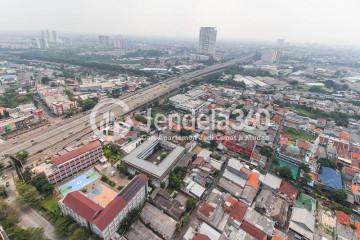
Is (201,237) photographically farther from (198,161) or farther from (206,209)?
(198,161)

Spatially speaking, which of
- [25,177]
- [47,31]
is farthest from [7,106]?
[47,31]

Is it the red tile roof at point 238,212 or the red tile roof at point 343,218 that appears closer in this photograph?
the red tile roof at point 238,212

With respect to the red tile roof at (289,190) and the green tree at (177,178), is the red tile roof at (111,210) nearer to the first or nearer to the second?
the green tree at (177,178)

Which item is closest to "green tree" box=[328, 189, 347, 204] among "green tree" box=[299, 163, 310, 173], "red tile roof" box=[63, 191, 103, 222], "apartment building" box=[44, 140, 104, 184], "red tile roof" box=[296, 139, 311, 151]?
"green tree" box=[299, 163, 310, 173]

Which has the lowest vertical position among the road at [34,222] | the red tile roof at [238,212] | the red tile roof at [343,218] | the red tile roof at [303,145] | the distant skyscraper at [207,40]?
the road at [34,222]

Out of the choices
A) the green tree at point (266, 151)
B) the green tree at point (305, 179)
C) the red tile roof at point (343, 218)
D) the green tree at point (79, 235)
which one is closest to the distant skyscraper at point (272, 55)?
the green tree at point (266, 151)

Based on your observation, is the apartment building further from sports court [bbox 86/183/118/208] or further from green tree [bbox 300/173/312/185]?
green tree [bbox 300/173/312/185]

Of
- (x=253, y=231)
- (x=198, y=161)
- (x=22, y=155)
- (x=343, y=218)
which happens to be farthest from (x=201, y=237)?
(x=22, y=155)

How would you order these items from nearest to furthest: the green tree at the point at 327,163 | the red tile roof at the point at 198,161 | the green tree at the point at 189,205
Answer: the green tree at the point at 189,205 < the red tile roof at the point at 198,161 < the green tree at the point at 327,163
